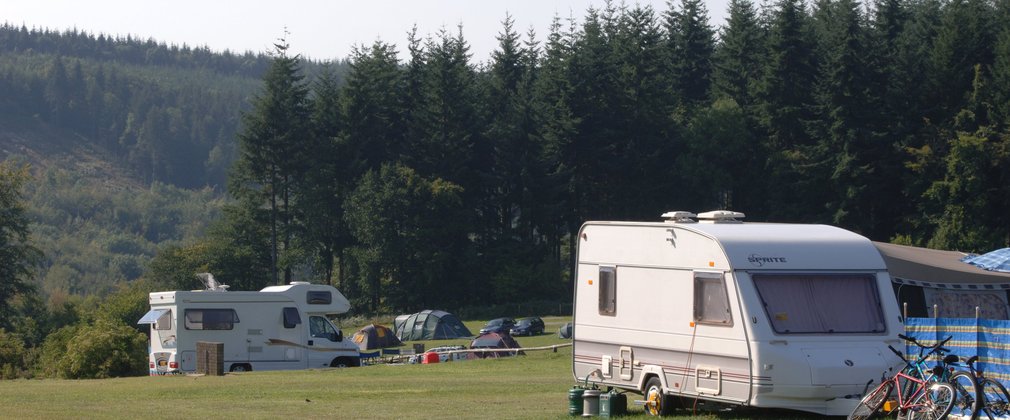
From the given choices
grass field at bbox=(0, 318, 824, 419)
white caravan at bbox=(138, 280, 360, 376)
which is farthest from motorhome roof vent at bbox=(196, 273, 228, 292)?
grass field at bbox=(0, 318, 824, 419)

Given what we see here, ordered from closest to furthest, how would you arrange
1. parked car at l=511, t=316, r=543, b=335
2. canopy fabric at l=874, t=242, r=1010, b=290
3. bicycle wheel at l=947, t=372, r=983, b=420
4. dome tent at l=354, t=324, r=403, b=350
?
1. bicycle wheel at l=947, t=372, r=983, b=420
2. canopy fabric at l=874, t=242, r=1010, b=290
3. dome tent at l=354, t=324, r=403, b=350
4. parked car at l=511, t=316, r=543, b=335

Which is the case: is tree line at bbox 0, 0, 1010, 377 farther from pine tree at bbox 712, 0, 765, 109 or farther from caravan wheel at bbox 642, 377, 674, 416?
caravan wheel at bbox 642, 377, 674, 416

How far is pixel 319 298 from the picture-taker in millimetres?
30109

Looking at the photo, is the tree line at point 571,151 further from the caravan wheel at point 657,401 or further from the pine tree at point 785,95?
the caravan wheel at point 657,401

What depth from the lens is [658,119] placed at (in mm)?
69438

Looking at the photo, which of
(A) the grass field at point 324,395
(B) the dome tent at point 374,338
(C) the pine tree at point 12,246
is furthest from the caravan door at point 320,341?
(C) the pine tree at point 12,246

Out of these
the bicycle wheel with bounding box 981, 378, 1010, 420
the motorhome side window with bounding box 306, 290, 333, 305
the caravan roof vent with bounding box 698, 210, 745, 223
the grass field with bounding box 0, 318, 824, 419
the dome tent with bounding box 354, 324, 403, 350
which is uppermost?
the caravan roof vent with bounding box 698, 210, 745, 223

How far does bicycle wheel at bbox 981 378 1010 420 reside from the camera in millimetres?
12867

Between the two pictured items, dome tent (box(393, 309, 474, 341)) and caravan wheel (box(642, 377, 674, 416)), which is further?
dome tent (box(393, 309, 474, 341))

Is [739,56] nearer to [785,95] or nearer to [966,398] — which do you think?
[785,95]

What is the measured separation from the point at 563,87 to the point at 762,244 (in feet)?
180

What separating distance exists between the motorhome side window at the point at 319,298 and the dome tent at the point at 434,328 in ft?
69.1

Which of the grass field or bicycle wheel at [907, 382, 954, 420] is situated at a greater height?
bicycle wheel at [907, 382, 954, 420]

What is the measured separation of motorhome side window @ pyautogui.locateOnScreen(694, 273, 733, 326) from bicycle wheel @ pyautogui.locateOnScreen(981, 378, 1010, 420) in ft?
9.47
